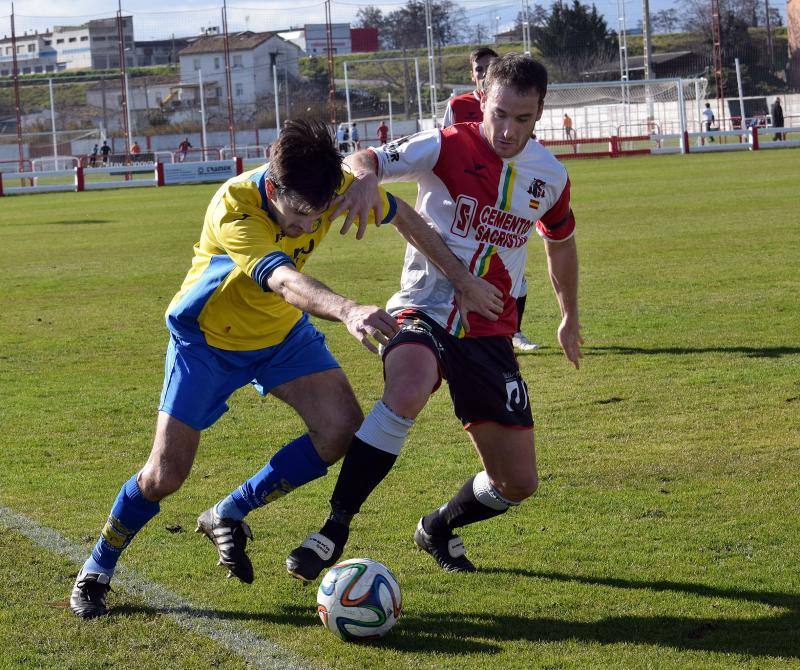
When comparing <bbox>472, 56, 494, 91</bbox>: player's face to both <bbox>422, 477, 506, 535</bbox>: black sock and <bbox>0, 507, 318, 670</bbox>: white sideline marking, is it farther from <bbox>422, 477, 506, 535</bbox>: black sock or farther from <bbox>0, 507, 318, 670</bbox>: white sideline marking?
<bbox>0, 507, 318, 670</bbox>: white sideline marking

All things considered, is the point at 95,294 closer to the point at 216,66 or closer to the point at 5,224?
the point at 5,224

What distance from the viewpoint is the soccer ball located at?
13.4 feet

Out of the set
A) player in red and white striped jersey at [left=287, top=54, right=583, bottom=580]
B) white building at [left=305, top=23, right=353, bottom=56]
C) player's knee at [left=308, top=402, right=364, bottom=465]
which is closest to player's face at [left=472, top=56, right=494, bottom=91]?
player in red and white striped jersey at [left=287, top=54, right=583, bottom=580]

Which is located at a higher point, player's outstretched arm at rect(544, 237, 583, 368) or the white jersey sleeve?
the white jersey sleeve

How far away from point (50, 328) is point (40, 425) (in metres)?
4.20

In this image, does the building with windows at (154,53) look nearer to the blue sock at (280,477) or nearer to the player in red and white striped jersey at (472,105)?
the player in red and white striped jersey at (472,105)

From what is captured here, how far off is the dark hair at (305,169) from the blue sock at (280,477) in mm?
1086

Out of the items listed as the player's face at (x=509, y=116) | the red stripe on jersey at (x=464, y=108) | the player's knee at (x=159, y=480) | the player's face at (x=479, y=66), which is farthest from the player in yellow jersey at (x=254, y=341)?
the player's face at (x=479, y=66)

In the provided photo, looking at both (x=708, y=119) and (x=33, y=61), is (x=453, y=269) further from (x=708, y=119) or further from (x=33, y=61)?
(x=33, y=61)

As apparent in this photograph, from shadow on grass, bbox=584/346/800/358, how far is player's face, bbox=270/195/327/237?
543 centimetres

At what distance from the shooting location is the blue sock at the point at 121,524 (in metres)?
4.42

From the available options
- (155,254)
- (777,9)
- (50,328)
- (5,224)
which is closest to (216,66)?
(777,9)

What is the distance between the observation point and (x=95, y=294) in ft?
45.4

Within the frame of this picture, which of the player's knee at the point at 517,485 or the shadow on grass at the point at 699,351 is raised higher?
the player's knee at the point at 517,485
